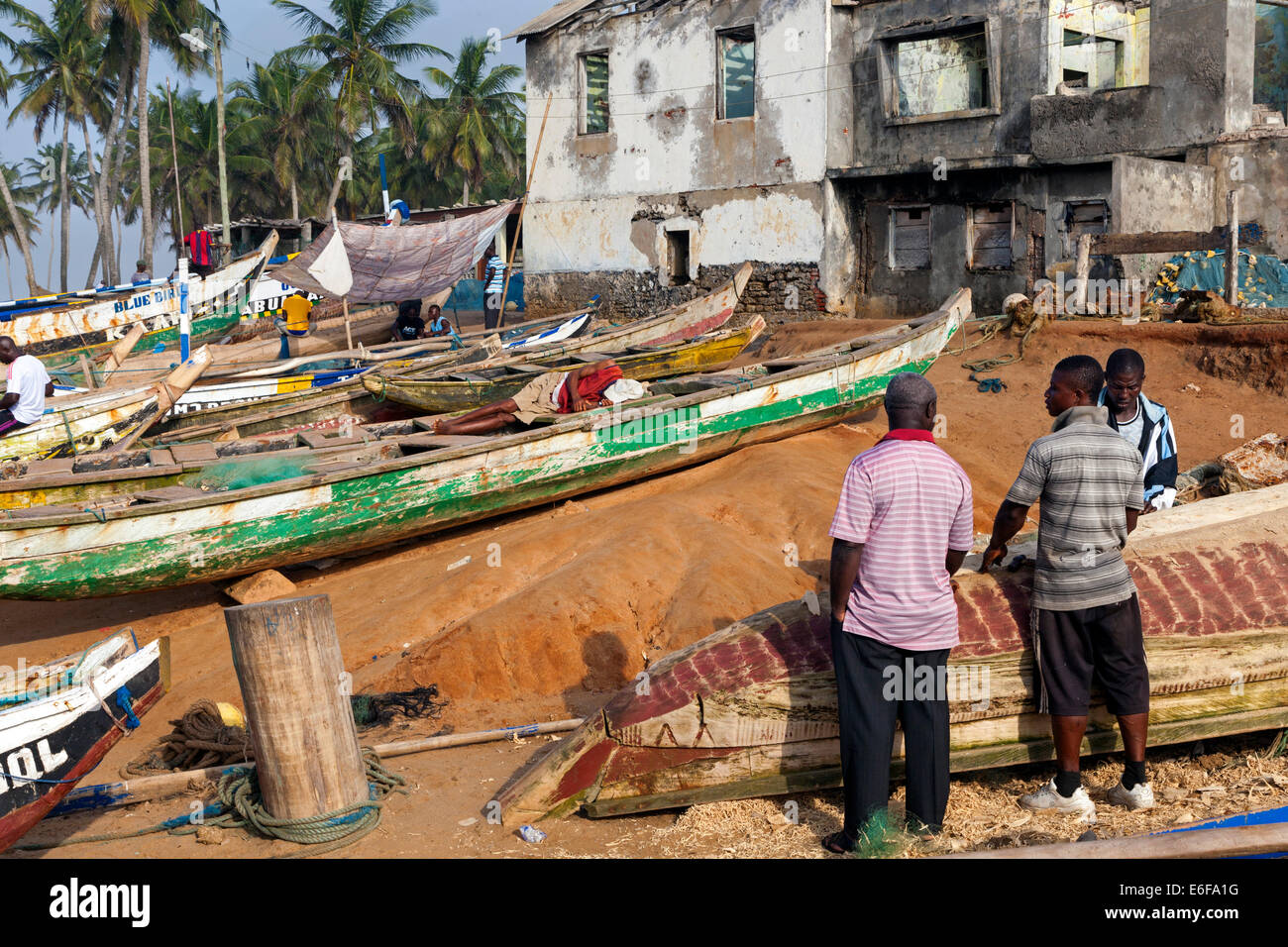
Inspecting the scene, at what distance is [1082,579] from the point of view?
446cm

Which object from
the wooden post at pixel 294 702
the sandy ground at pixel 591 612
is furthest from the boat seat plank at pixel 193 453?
the wooden post at pixel 294 702

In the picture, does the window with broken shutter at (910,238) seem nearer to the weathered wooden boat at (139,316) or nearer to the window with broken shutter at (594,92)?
the window with broken shutter at (594,92)

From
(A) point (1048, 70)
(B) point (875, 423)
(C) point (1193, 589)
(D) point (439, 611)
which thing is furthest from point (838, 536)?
(A) point (1048, 70)

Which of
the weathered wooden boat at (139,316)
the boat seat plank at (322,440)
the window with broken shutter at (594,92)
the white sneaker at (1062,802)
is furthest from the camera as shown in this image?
the window with broken shutter at (594,92)

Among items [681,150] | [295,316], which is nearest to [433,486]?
[295,316]

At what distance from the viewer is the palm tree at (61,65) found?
1549 inches

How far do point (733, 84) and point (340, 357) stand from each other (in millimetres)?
10586

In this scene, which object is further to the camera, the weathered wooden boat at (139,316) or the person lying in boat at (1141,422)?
the weathered wooden boat at (139,316)

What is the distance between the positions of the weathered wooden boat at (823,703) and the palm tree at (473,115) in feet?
117

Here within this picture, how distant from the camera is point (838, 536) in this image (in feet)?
13.8

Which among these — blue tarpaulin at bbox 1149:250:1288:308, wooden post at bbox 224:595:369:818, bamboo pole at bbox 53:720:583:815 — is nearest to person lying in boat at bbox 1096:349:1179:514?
bamboo pole at bbox 53:720:583:815

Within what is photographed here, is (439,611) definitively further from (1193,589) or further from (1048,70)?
(1048,70)

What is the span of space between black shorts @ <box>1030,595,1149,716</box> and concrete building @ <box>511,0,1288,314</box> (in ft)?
39.9

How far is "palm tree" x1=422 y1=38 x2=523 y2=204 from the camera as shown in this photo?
38.7 meters
